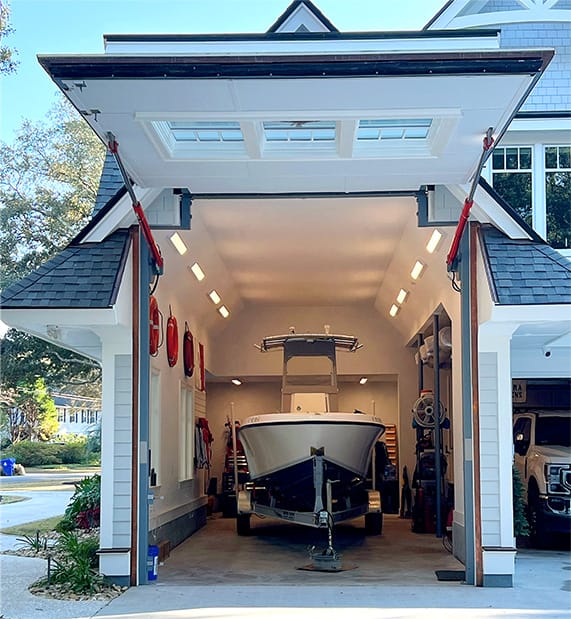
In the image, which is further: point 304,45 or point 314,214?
point 314,214

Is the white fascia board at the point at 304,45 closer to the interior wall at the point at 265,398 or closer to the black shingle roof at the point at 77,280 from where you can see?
the black shingle roof at the point at 77,280

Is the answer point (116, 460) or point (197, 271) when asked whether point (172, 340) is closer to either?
point (197, 271)

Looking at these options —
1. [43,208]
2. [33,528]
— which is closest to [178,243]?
[33,528]

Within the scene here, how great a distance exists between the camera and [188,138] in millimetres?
7602

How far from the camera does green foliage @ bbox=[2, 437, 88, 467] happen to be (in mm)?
35000

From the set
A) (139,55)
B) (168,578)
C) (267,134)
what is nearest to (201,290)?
(168,578)

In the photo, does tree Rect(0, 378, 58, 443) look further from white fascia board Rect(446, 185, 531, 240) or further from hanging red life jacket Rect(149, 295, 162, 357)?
white fascia board Rect(446, 185, 531, 240)

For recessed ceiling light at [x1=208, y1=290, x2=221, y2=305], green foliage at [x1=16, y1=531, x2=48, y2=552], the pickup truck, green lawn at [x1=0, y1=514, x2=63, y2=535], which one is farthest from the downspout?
green lawn at [x1=0, y1=514, x2=63, y2=535]

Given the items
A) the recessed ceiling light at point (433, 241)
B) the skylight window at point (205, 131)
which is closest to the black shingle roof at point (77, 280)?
the skylight window at point (205, 131)

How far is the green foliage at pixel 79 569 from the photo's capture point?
817cm

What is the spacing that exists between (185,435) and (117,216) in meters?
5.61

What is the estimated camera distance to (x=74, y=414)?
5222cm

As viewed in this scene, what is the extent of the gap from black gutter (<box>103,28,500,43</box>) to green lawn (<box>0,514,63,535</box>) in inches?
350

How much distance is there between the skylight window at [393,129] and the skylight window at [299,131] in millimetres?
264
